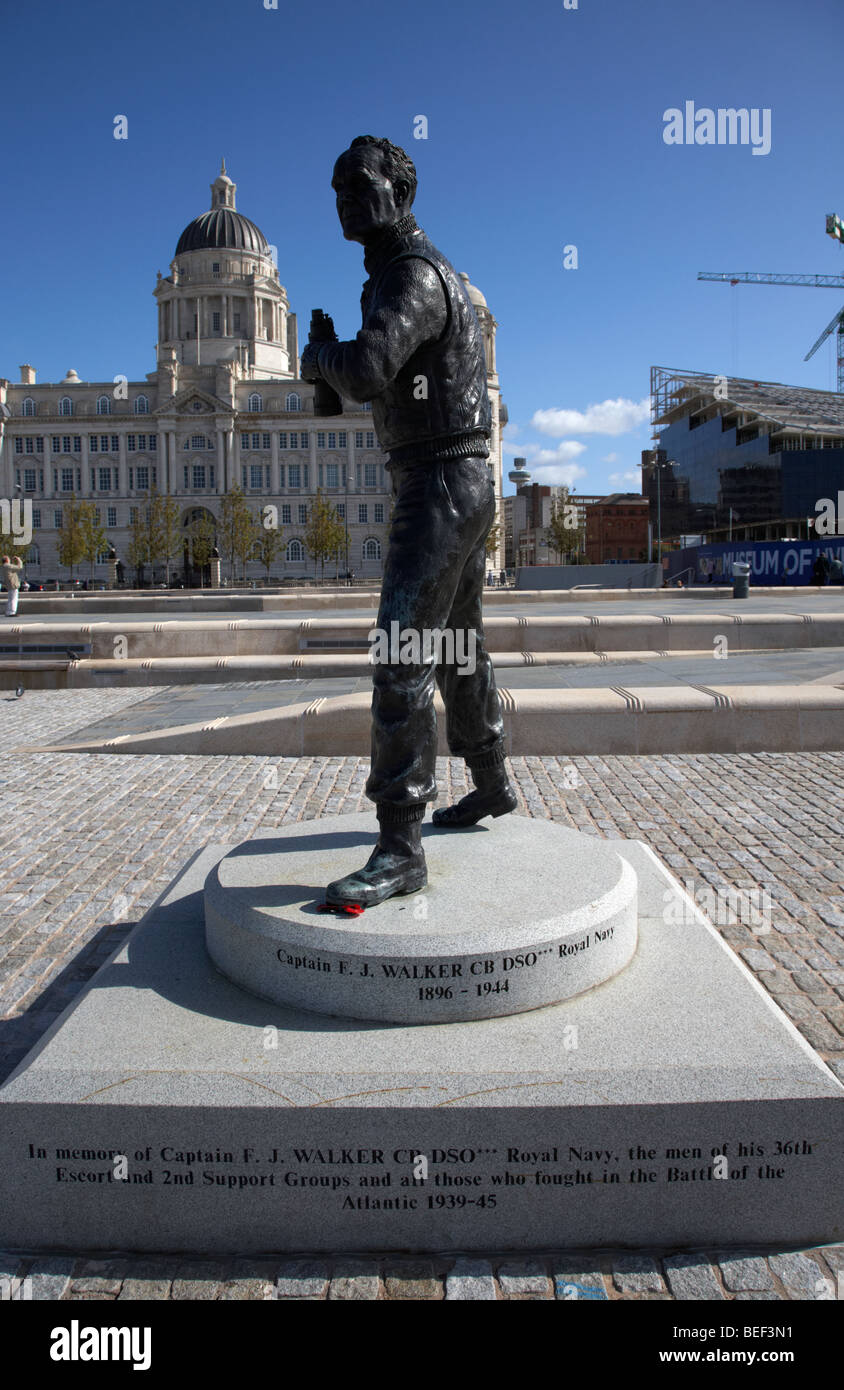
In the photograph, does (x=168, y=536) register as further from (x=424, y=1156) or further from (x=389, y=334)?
(x=424, y=1156)

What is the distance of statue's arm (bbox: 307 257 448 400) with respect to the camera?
319 cm

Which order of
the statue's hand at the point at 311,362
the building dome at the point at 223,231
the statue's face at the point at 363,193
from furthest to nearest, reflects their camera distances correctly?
1. the building dome at the point at 223,231
2. the statue's face at the point at 363,193
3. the statue's hand at the point at 311,362

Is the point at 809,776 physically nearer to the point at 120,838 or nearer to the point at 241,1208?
the point at 120,838

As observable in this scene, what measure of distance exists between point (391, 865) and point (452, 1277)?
1.30m

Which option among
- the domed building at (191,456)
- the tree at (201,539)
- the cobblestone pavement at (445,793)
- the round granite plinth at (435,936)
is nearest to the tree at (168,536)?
the tree at (201,539)

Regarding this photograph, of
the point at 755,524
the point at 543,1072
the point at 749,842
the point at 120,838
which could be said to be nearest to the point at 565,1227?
the point at 543,1072

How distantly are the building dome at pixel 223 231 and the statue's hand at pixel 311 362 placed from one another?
110 meters

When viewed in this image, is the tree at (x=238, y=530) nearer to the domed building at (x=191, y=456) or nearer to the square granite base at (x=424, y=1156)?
the domed building at (x=191, y=456)

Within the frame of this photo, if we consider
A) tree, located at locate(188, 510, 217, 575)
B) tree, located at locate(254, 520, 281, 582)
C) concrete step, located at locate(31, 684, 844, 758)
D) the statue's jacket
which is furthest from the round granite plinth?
tree, located at locate(188, 510, 217, 575)

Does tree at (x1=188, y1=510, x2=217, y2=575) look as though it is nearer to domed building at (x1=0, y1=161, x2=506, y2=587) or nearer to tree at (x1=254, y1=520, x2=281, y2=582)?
domed building at (x1=0, y1=161, x2=506, y2=587)

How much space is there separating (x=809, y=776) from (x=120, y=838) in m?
5.12

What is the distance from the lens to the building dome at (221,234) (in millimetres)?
101875

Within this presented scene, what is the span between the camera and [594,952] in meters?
3.26

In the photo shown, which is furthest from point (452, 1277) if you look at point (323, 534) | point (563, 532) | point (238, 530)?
point (323, 534)
